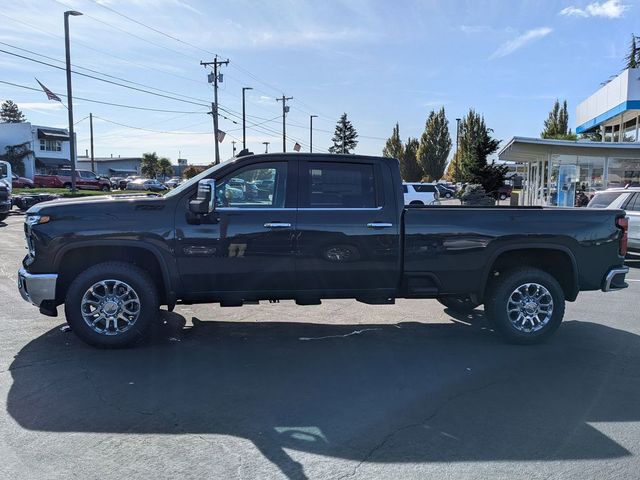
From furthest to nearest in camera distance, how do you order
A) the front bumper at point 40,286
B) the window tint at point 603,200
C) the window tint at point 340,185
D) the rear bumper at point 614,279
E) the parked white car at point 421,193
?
1. the parked white car at point 421,193
2. the window tint at point 603,200
3. the rear bumper at point 614,279
4. the window tint at point 340,185
5. the front bumper at point 40,286

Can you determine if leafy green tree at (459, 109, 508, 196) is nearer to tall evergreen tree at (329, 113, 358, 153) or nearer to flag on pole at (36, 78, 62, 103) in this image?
flag on pole at (36, 78, 62, 103)

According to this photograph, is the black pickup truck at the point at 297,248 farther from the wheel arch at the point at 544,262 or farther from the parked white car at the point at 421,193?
the parked white car at the point at 421,193

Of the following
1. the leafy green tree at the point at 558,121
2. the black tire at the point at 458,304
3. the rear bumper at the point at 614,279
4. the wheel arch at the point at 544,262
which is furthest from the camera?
the leafy green tree at the point at 558,121

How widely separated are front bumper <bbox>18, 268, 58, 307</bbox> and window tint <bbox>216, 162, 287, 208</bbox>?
1.82m

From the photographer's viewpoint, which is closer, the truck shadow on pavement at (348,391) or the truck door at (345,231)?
the truck shadow on pavement at (348,391)

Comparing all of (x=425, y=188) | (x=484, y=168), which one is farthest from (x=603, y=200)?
(x=484, y=168)

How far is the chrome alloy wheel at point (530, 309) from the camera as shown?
6.08m

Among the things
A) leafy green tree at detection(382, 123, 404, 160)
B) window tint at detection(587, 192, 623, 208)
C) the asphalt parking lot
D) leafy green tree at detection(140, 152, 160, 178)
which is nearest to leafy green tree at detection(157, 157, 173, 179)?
leafy green tree at detection(140, 152, 160, 178)

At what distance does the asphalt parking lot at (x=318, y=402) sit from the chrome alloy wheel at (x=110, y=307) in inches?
10.8

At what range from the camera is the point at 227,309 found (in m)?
7.55

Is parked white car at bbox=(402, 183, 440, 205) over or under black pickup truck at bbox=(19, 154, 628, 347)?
over

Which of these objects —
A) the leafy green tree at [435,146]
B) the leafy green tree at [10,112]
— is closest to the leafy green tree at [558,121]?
the leafy green tree at [435,146]

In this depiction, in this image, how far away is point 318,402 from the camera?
4387 millimetres

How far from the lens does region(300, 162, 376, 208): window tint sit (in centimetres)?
581
